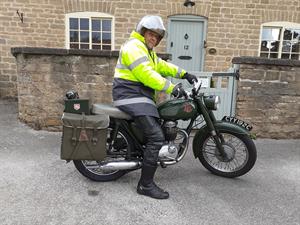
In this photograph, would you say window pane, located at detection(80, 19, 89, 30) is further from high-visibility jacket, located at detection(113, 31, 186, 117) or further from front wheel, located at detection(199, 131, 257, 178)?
front wheel, located at detection(199, 131, 257, 178)

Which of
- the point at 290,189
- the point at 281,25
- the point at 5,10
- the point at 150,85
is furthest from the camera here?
the point at 281,25

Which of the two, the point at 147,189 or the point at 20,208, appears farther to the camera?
the point at 147,189

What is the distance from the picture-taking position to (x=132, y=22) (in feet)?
26.2

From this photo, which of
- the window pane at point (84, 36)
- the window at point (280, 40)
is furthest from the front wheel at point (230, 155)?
the window at point (280, 40)

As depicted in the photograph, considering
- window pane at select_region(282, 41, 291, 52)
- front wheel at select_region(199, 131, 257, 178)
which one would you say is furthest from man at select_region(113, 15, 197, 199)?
window pane at select_region(282, 41, 291, 52)

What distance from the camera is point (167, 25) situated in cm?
806


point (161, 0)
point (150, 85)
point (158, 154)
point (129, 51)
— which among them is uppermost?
point (161, 0)

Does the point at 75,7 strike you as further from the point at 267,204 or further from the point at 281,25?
the point at 267,204

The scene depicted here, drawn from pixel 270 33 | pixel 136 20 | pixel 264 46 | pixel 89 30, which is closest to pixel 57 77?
pixel 89 30

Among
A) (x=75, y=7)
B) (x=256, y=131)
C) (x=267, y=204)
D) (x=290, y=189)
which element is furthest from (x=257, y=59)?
(x=75, y=7)

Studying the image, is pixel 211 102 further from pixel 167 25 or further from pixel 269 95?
pixel 167 25

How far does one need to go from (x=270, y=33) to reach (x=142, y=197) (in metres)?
7.27

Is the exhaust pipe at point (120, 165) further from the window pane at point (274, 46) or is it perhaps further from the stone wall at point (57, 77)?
the window pane at point (274, 46)

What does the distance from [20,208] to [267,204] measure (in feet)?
7.93
